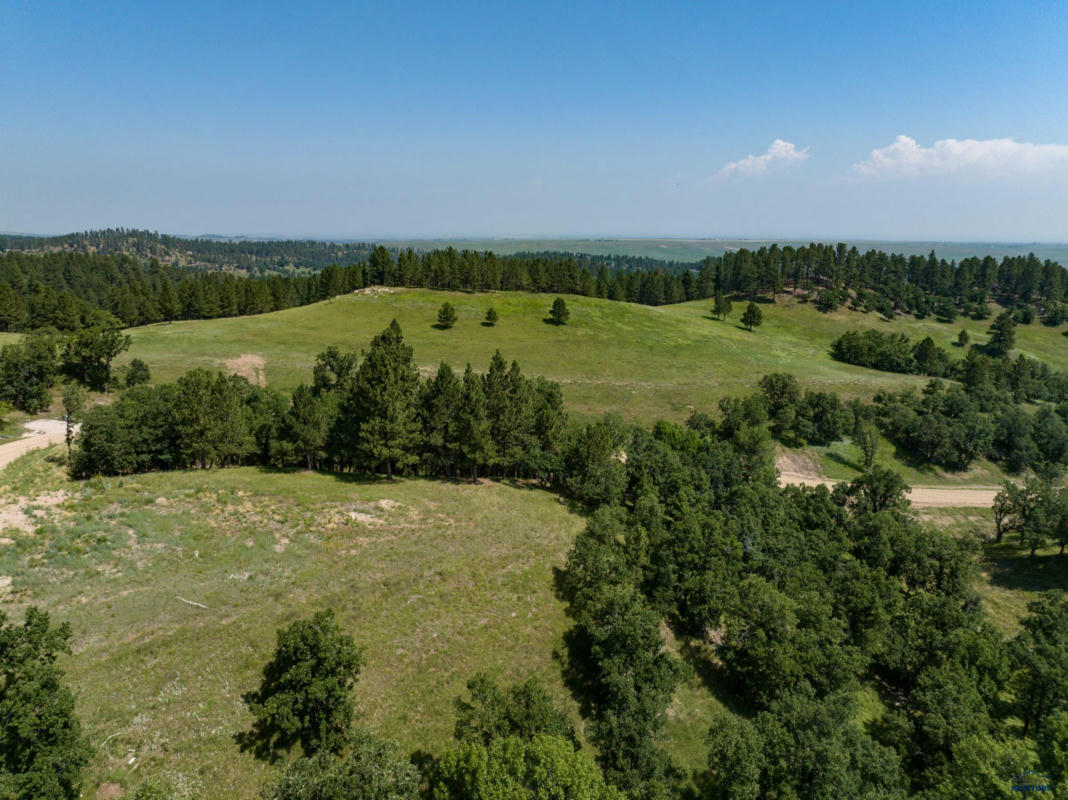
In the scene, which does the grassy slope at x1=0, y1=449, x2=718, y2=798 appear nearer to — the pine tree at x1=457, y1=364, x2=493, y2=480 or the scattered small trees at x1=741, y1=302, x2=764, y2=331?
the pine tree at x1=457, y1=364, x2=493, y2=480

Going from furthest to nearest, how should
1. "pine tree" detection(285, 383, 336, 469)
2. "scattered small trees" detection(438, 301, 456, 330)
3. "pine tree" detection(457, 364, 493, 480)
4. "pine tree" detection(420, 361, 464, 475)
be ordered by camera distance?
"scattered small trees" detection(438, 301, 456, 330) < "pine tree" detection(420, 361, 464, 475) < "pine tree" detection(457, 364, 493, 480) < "pine tree" detection(285, 383, 336, 469)

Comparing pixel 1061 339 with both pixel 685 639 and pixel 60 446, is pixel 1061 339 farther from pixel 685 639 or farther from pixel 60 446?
pixel 60 446

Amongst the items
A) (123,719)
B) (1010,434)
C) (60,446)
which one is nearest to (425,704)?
(123,719)

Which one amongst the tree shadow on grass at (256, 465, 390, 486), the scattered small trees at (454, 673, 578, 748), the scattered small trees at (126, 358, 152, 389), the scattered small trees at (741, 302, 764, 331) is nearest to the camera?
the scattered small trees at (454, 673, 578, 748)

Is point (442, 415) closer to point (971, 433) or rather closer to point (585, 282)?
point (971, 433)

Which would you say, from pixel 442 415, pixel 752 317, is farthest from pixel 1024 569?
pixel 752 317

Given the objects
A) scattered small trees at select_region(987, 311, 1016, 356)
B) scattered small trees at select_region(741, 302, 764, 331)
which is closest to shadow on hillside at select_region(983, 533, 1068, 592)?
scattered small trees at select_region(741, 302, 764, 331)
